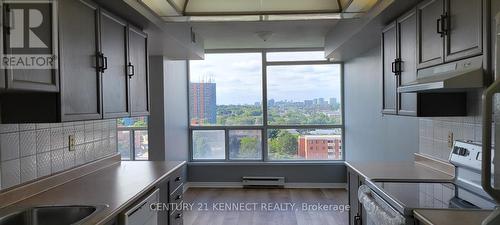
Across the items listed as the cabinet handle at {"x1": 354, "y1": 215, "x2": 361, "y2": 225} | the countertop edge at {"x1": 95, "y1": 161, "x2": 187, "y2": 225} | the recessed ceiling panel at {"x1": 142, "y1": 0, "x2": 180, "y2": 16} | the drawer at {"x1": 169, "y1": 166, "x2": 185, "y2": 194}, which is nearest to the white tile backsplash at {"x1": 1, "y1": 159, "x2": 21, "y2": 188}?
the countertop edge at {"x1": 95, "y1": 161, "x2": 187, "y2": 225}

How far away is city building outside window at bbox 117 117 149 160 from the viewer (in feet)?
17.0

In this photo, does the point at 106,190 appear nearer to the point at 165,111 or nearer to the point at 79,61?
the point at 79,61

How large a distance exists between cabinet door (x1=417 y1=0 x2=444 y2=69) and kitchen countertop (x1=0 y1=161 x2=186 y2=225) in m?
2.03

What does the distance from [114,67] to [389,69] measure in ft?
7.18

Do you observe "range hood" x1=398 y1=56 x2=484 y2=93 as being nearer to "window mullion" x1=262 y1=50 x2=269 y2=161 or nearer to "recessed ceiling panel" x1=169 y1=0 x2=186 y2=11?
"recessed ceiling panel" x1=169 y1=0 x2=186 y2=11

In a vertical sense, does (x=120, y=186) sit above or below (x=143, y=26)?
below

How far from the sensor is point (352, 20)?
138 inches

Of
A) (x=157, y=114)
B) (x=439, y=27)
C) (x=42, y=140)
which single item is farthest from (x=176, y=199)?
(x=439, y=27)

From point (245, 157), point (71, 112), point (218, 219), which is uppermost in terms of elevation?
point (71, 112)

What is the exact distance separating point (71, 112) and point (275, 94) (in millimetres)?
4439

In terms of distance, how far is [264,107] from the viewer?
20.1ft

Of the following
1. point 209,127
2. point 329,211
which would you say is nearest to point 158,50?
point 209,127

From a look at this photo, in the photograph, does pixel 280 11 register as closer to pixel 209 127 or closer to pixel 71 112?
pixel 71 112

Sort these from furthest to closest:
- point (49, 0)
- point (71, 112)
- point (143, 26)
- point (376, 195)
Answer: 1. point (143, 26)
2. point (376, 195)
3. point (71, 112)
4. point (49, 0)
